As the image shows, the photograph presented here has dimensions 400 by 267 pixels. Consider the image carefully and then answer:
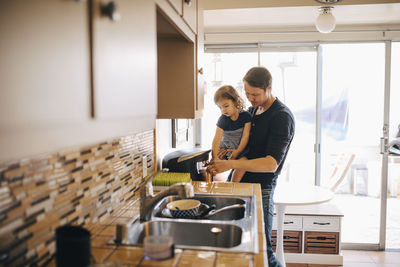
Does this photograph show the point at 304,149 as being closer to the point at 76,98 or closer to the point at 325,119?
the point at 325,119

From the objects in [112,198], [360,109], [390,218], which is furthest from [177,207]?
[390,218]

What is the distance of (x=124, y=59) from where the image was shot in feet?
2.68

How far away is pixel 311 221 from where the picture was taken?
330 cm

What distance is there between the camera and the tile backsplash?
0.91 meters

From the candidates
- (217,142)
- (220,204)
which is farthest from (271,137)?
(217,142)

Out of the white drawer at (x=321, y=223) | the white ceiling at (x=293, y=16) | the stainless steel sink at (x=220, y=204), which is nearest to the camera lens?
the stainless steel sink at (x=220, y=204)

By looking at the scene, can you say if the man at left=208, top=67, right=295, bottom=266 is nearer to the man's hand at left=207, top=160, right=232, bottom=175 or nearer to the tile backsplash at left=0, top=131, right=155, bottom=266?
the man's hand at left=207, top=160, right=232, bottom=175

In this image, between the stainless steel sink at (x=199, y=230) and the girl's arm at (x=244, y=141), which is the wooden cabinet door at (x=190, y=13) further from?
the girl's arm at (x=244, y=141)

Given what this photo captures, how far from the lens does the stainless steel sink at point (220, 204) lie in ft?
5.94

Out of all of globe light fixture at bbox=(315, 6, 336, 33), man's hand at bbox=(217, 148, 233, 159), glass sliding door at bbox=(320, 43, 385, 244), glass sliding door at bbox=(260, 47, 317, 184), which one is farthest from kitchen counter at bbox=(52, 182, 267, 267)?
glass sliding door at bbox=(320, 43, 385, 244)

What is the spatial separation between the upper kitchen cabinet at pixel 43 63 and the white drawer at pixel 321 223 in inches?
119

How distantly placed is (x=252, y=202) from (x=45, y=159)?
1.10 meters

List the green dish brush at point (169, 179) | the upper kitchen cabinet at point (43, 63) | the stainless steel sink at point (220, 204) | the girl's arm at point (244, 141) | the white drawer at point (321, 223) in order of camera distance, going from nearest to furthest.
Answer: the upper kitchen cabinet at point (43, 63)
the stainless steel sink at point (220, 204)
the green dish brush at point (169, 179)
the girl's arm at point (244, 141)
the white drawer at point (321, 223)

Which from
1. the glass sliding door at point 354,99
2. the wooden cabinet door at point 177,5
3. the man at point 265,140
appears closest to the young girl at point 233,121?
the man at point 265,140
